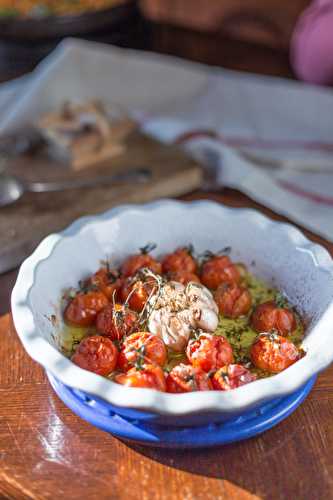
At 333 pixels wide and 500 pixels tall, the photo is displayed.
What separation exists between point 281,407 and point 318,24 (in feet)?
3.79

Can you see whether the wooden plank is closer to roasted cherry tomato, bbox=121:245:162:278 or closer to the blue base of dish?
the blue base of dish

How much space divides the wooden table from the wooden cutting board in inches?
15.5

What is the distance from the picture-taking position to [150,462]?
0.82 metres

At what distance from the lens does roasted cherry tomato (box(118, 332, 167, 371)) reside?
0.84 meters

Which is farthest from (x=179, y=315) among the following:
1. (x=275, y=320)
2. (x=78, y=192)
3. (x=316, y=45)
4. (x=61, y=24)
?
(x=61, y=24)

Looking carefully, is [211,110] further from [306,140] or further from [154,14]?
[154,14]

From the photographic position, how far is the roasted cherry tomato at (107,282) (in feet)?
3.30

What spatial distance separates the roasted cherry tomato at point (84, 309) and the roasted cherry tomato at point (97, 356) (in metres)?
0.09

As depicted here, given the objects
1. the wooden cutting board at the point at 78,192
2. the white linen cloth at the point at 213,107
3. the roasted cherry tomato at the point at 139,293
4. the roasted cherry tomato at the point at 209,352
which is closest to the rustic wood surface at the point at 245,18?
the white linen cloth at the point at 213,107

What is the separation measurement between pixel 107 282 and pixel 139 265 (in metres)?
0.06

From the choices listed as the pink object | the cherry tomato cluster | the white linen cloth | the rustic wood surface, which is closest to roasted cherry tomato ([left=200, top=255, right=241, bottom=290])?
the cherry tomato cluster

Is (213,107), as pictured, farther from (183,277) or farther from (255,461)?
(255,461)

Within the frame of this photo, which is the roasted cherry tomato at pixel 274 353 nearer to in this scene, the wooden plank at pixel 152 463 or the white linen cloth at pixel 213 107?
the wooden plank at pixel 152 463

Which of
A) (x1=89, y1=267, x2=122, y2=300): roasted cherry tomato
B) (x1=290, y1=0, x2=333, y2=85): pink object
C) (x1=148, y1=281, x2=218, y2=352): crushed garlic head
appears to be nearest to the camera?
(x1=148, y1=281, x2=218, y2=352): crushed garlic head
